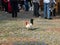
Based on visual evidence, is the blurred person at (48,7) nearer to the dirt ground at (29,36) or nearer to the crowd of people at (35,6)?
the crowd of people at (35,6)

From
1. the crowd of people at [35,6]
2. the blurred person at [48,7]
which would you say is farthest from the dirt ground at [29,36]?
the crowd of people at [35,6]

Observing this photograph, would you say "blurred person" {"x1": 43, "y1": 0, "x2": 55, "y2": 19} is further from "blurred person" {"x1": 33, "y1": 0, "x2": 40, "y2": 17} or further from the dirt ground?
the dirt ground

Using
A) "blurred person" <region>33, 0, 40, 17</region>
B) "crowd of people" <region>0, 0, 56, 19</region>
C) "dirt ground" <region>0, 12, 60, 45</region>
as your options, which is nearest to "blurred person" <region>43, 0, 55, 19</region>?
"crowd of people" <region>0, 0, 56, 19</region>

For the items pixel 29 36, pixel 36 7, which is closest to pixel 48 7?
pixel 36 7

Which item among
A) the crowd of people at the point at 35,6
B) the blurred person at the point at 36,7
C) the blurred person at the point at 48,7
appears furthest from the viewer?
the blurred person at the point at 36,7

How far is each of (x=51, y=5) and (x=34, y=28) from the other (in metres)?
5.53

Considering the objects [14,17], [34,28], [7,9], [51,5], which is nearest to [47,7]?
[51,5]

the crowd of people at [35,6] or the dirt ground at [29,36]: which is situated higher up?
the crowd of people at [35,6]

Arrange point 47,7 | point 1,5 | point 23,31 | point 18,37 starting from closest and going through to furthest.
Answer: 1. point 18,37
2. point 23,31
3. point 47,7
4. point 1,5

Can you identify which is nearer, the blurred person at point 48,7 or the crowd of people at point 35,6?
the blurred person at point 48,7

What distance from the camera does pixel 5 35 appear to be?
12914 millimetres

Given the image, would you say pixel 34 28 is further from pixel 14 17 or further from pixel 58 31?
pixel 14 17

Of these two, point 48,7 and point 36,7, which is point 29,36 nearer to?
point 48,7

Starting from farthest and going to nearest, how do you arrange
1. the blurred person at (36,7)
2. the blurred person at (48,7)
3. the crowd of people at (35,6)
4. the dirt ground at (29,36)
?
1. the blurred person at (36,7)
2. the crowd of people at (35,6)
3. the blurred person at (48,7)
4. the dirt ground at (29,36)
